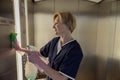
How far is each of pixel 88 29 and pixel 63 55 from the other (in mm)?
1398

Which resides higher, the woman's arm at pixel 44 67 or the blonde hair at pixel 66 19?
the blonde hair at pixel 66 19

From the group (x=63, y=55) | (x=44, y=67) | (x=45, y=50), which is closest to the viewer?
(x=44, y=67)

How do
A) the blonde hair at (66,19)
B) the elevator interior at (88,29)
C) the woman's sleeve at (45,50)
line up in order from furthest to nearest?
the elevator interior at (88,29), the woman's sleeve at (45,50), the blonde hair at (66,19)

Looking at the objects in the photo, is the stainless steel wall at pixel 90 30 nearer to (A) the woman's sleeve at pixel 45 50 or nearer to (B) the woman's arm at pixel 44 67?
(A) the woman's sleeve at pixel 45 50

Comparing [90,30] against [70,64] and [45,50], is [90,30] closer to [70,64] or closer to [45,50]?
[45,50]

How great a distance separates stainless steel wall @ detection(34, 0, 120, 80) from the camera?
1990 millimetres

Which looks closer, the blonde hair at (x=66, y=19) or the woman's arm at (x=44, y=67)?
the woman's arm at (x=44, y=67)

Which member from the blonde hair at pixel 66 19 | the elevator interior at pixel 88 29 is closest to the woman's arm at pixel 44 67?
the blonde hair at pixel 66 19

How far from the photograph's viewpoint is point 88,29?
7.52 feet

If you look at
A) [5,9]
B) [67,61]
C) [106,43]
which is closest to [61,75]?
[67,61]

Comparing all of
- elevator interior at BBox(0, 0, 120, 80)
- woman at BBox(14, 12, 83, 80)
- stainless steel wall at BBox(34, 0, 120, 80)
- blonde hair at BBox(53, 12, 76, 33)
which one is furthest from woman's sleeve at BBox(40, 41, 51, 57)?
stainless steel wall at BBox(34, 0, 120, 80)

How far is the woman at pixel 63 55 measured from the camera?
0.90 meters

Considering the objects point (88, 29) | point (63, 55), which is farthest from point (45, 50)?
point (88, 29)

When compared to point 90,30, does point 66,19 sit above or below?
above
